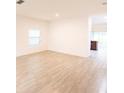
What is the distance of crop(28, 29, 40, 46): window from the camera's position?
7.59 meters

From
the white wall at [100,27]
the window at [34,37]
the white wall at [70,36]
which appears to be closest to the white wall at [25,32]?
the window at [34,37]

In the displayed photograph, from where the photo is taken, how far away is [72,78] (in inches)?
131

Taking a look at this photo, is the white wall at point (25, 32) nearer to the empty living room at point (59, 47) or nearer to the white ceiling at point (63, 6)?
the empty living room at point (59, 47)

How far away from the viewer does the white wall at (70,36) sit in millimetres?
6559

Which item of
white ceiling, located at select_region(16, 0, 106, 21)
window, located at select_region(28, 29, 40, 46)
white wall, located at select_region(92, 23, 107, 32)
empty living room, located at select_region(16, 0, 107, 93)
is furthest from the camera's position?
white wall, located at select_region(92, 23, 107, 32)

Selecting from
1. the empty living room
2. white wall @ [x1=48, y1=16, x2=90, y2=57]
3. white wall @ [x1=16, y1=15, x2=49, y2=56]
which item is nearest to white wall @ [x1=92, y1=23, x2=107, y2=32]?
the empty living room

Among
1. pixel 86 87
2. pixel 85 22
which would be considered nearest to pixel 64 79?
pixel 86 87

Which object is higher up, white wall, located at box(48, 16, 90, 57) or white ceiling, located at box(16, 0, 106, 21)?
white ceiling, located at box(16, 0, 106, 21)

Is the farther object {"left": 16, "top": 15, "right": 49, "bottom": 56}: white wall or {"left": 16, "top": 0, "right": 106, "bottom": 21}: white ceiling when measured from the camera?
{"left": 16, "top": 15, "right": 49, "bottom": 56}: white wall

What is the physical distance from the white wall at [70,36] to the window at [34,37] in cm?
118

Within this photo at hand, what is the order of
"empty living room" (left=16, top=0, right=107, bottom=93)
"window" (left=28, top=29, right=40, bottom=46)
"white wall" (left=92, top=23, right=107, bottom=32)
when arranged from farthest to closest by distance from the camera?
"white wall" (left=92, top=23, right=107, bottom=32) → "window" (left=28, top=29, right=40, bottom=46) → "empty living room" (left=16, top=0, right=107, bottom=93)

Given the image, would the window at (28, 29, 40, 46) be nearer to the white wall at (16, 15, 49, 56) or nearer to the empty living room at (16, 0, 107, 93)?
the empty living room at (16, 0, 107, 93)

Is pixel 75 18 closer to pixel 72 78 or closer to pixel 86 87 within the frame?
pixel 72 78

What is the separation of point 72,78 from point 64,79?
0.26 metres
